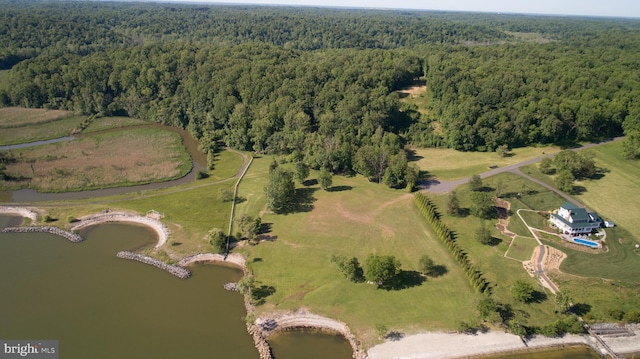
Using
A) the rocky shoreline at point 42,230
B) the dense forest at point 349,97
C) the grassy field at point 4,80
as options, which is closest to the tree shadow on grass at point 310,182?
the dense forest at point 349,97

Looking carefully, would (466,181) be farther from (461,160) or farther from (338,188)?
(338,188)

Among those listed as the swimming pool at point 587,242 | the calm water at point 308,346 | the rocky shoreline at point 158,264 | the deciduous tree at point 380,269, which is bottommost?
the calm water at point 308,346

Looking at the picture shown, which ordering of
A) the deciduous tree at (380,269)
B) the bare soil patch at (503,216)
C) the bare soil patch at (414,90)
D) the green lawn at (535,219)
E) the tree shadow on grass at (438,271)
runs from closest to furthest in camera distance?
1. the deciduous tree at (380,269)
2. the tree shadow on grass at (438,271)
3. the bare soil patch at (503,216)
4. the green lawn at (535,219)
5. the bare soil patch at (414,90)

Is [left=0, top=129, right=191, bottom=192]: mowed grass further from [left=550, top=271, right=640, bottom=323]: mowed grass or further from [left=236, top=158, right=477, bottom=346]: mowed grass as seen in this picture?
[left=550, top=271, right=640, bottom=323]: mowed grass

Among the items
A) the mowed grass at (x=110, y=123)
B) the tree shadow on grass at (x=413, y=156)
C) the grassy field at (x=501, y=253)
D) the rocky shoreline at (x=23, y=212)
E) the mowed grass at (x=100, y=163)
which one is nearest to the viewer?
the grassy field at (x=501, y=253)

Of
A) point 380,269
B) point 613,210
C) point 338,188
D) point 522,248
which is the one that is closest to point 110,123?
point 338,188

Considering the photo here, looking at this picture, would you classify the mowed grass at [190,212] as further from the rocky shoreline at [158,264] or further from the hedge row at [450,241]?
the hedge row at [450,241]
